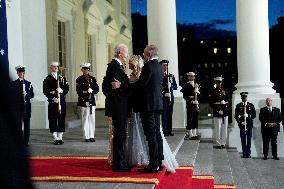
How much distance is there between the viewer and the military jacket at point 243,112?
13.9 meters

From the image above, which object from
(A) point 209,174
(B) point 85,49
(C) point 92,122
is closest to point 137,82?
(A) point 209,174

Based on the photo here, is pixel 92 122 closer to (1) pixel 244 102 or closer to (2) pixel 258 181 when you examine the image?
(2) pixel 258 181

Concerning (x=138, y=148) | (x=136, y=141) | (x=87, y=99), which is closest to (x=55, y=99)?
(x=87, y=99)

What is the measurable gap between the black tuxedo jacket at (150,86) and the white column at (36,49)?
885cm

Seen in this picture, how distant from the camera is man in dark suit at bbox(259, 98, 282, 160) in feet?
46.5

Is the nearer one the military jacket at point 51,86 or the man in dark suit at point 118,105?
the man in dark suit at point 118,105

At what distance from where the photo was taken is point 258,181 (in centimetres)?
1096

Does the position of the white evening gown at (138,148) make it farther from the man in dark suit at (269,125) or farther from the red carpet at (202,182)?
the man in dark suit at (269,125)

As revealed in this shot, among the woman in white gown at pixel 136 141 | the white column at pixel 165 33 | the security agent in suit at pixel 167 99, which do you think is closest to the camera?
the woman in white gown at pixel 136 141

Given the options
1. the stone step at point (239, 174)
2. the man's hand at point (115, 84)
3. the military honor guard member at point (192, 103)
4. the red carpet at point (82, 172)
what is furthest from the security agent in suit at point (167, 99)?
the man's hand at point (115, 84)

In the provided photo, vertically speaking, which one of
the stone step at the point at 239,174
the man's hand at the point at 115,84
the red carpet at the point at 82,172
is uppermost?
the man's hand at the point at 115,84

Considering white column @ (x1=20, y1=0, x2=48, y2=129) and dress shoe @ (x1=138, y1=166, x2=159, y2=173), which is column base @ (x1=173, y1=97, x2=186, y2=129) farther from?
dress shoe @ (x1=138, y1=166, x2=159, y2=173)

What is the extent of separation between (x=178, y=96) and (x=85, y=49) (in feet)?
22.4

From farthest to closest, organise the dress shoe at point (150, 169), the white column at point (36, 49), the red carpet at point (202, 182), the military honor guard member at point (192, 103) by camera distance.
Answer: the white column at point (36, 49), the military honor guard member at point (192, 103), the red carpet at point (202, 182), the dress shoe at point (150, 169)
